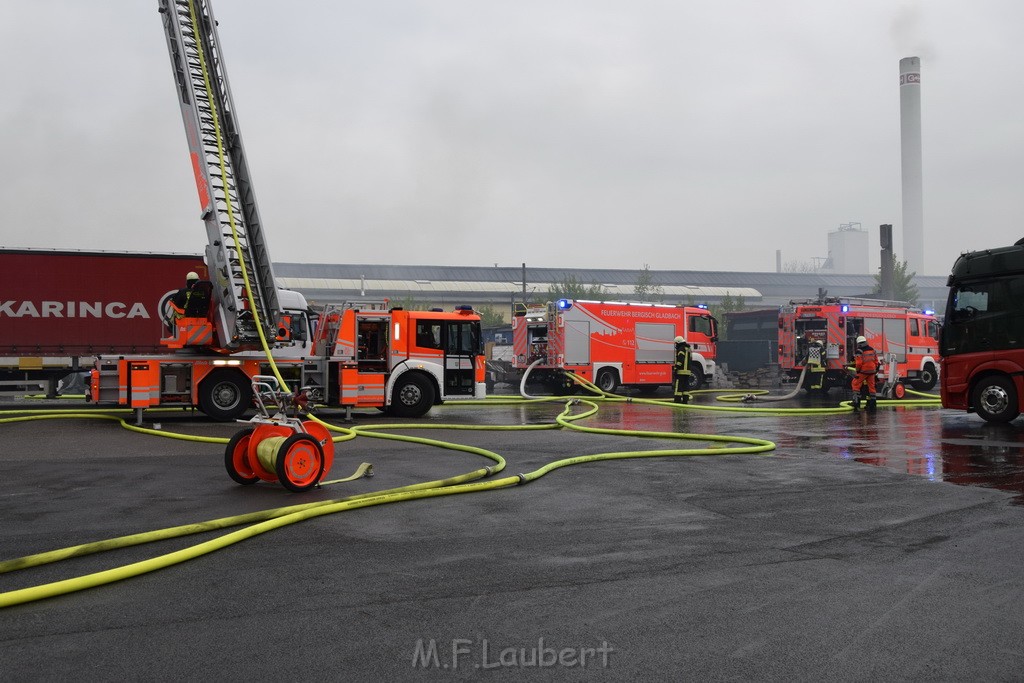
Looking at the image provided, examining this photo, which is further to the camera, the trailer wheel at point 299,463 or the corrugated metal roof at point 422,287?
the corrugated metal roof at point 422,287

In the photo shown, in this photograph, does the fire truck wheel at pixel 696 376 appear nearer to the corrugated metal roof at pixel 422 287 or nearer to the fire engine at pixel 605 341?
the fire engine at pixel 605 341

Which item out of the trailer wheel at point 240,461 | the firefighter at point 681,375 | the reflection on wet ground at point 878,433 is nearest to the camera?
the trailer wheel at point 240,461

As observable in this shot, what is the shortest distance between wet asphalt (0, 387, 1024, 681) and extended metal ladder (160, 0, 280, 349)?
→ 573 cm

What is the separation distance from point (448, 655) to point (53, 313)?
18.3 m

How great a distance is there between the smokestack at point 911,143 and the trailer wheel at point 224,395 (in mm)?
80230

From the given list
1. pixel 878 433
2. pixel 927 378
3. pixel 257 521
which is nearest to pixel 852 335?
pixel 927 378

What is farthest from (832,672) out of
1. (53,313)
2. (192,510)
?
(53,313)

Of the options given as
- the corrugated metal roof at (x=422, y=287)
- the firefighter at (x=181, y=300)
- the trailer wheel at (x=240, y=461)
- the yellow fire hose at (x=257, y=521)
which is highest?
the corrugated metal roof at (x=422, y=287)

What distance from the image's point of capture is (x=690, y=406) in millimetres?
19359

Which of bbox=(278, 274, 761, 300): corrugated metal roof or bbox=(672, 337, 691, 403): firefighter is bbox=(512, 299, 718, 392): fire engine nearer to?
bbox=(672, 337, 691, 403): firefighter

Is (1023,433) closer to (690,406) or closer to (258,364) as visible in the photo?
(690,406)

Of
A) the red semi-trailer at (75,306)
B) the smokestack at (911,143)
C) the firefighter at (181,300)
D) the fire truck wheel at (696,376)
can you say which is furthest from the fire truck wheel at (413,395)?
the smokestack at (911,143)

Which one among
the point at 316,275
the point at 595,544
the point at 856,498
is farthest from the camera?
the point at 316,275

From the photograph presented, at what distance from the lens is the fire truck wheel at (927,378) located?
28719mm
